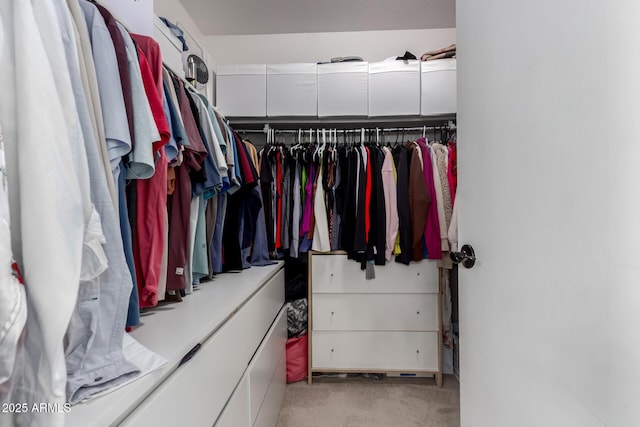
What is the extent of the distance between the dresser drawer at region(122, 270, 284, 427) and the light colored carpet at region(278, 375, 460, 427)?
2.36 feet

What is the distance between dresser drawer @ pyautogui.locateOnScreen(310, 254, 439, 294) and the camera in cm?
183

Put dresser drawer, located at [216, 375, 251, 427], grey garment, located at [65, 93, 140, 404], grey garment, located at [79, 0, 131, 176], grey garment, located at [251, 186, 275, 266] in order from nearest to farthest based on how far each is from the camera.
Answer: grey garment, located at [65, 93, 140, 404] → grey garment, located at [79, 0, 131, 176] → dresser drawer, located at [216, 375, 251, 427] → grey garment, located at [251, 186, 275, 266]

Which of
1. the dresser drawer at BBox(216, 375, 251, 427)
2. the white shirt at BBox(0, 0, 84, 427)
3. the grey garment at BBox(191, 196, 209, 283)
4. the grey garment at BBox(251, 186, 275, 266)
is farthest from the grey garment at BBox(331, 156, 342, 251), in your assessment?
the white shirt at BBox(0, 0, 84, 427)

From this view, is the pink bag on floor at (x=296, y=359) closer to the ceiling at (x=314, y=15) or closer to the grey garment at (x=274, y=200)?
the grey garment at (x=274, y=200)

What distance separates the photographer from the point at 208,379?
73 cm

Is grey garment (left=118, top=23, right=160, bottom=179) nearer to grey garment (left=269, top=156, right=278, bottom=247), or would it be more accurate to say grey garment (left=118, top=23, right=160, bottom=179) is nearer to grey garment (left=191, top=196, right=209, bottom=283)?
grey garment (left=191, top=196, right=209, bottom=283)

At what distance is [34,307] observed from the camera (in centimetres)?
37

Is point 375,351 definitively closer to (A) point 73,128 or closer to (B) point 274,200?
(B) point 274,200

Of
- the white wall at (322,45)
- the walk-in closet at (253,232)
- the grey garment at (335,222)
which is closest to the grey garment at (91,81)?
the walk-in closet at (253,232)

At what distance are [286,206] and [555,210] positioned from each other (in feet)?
5.12

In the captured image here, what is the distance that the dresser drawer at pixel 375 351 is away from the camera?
6.03 ft

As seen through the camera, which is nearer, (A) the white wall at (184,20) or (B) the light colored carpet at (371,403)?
(B) the light colored carpet at (371,403)

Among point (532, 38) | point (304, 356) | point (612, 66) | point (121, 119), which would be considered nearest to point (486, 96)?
point (532, 38)

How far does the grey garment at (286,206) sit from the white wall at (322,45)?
1080mm
